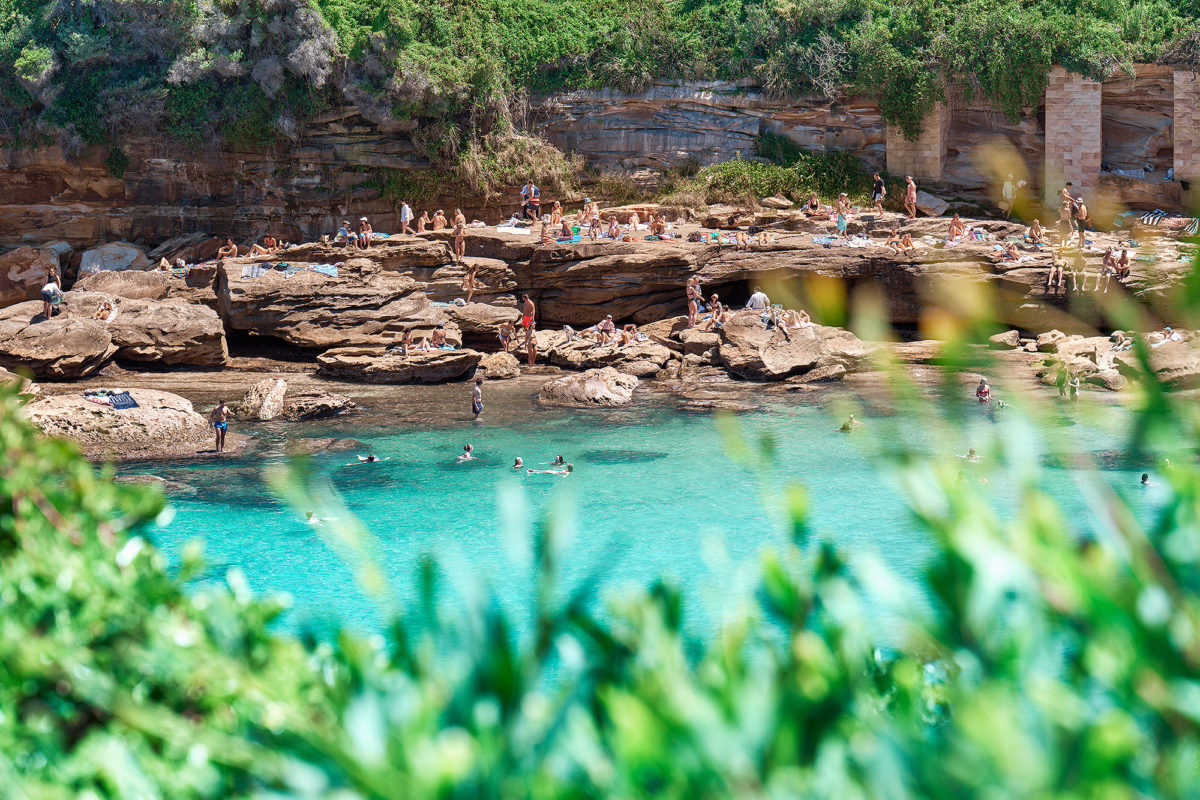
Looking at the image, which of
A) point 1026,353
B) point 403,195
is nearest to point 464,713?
point 1026,353

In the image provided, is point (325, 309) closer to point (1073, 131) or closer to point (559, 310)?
Result: point (559, 310)

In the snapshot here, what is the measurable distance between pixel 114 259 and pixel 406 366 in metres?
11.7

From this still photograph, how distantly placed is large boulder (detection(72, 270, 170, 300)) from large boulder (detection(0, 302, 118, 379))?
3.37 m

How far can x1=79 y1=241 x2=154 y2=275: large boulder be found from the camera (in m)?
29.2

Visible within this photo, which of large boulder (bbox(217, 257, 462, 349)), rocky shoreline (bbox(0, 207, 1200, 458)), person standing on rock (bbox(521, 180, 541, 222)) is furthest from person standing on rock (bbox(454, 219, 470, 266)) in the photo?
person standing on rock (bbox(521, 180, 541, 222))

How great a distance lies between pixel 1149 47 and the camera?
28.3 metres

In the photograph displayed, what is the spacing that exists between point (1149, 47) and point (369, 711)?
31599 millimetres

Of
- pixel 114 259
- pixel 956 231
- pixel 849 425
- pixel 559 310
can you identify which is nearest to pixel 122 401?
pixel 559 310

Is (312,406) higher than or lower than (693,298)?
Answer: lower

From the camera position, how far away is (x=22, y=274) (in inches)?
1128

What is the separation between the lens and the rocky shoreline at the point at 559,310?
22.2 m

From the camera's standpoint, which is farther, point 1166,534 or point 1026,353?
point 1026,353

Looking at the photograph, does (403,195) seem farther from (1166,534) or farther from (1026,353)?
(1166,534)

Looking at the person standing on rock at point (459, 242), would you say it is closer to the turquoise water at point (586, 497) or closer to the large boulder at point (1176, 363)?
the turquoise water at point (586, 497)
